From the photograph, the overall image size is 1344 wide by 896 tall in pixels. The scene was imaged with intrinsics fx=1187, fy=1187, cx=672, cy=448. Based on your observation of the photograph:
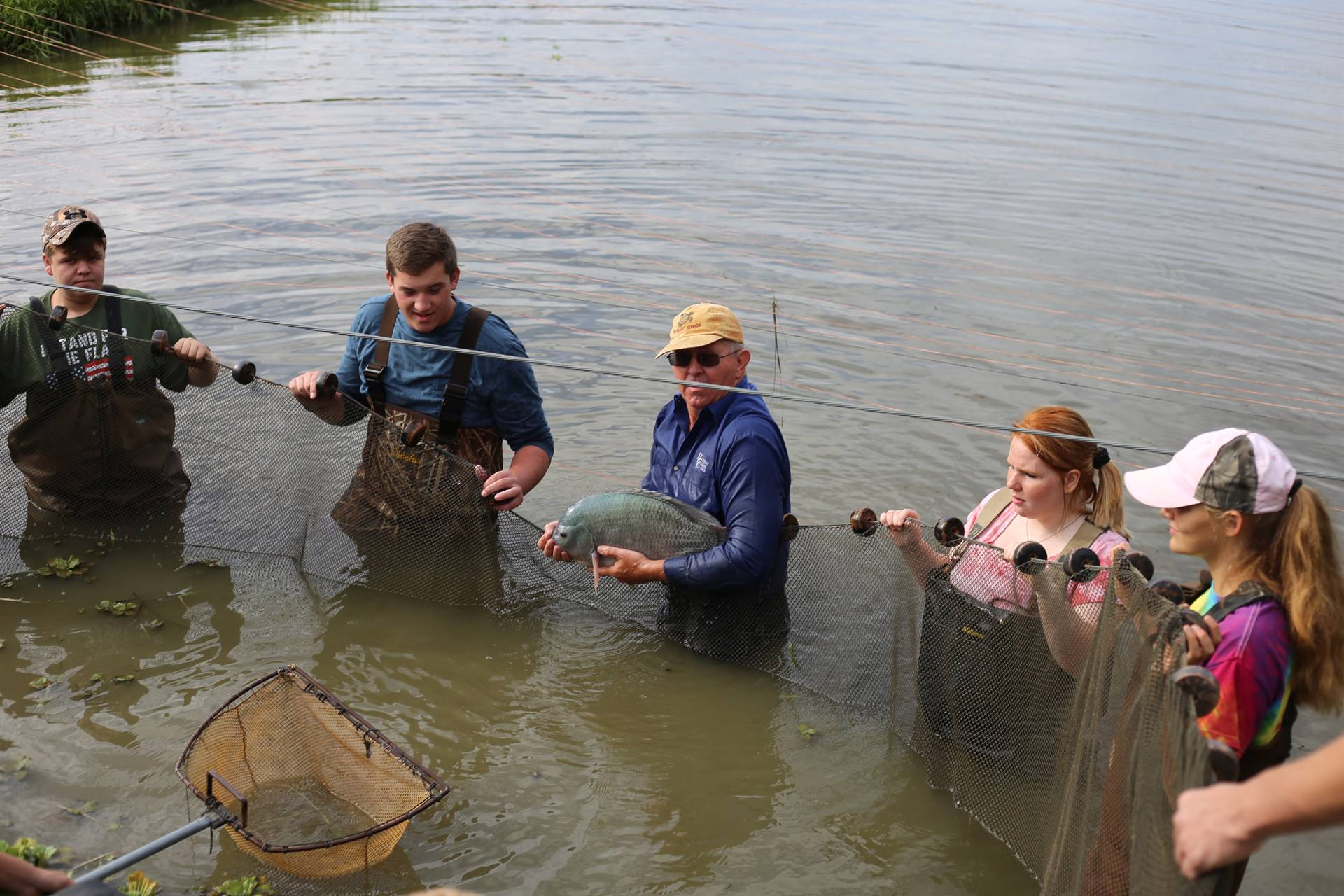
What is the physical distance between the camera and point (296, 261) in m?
11.5

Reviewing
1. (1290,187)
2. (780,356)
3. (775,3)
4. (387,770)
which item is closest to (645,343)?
(780,356)

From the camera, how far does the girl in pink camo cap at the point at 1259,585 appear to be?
10.3 feet

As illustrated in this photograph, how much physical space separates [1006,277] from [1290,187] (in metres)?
6.16

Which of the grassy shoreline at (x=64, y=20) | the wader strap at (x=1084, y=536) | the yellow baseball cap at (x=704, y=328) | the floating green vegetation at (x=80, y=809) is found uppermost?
the grassy shoreline at (x=64, y=20)

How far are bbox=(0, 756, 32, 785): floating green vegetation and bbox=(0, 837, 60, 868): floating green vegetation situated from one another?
537mm

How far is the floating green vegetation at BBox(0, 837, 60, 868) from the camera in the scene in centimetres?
412

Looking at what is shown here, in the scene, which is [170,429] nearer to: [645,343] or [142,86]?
[645,343]

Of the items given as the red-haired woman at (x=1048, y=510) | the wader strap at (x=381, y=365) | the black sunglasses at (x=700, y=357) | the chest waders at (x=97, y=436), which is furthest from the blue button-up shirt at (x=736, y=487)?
the chest waders at (x=97, y=436)

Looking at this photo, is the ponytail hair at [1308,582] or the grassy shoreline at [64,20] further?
the grassy shoreline at [64,20]

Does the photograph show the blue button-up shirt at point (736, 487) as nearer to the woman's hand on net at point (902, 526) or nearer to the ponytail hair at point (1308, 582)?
the woman's hand on net at point (902, 526)

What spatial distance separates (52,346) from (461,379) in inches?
82.5

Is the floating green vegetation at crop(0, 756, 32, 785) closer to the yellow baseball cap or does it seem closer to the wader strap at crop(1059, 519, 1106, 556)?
the yellow baseball cap

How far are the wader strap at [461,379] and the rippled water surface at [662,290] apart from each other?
1126 millimetres

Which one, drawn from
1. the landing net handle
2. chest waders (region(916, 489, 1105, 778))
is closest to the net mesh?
chest waders (region(916, 489, 1105, 778))
